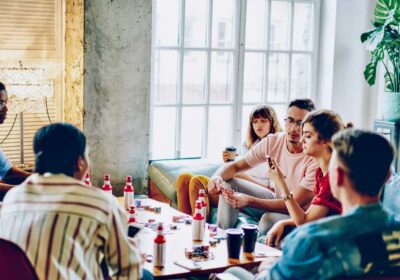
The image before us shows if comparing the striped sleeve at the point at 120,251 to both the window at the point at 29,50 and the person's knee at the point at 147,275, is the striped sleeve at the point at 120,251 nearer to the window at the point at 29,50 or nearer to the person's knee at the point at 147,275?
the person's knee at the point at 147,275

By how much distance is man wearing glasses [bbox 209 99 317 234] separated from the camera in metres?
3.79

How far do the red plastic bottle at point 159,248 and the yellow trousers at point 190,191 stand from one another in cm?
167

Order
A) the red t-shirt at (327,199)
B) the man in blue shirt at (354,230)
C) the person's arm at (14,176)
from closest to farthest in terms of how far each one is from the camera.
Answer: the man in blue shirt at (354,230)
the red t-shirt at (327,199)
the person's arm at (14,176)

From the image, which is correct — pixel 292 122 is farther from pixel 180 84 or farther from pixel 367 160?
pixel 367 160

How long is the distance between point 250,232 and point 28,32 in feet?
7.94

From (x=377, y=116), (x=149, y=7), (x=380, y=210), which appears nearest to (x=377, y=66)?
(x=377, y=116)

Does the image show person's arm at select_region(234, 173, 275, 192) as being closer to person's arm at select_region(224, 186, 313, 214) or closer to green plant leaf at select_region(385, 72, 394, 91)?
person's arm at select_region(224, 186, 313, 214)

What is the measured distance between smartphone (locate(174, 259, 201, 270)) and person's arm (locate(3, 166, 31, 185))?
163 centimetres

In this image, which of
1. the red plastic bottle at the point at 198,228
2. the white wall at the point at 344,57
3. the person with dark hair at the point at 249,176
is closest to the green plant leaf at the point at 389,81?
the white wall at the point at 344,57

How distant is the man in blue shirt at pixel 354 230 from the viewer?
185cm

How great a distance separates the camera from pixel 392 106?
211 inches

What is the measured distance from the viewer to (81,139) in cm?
209

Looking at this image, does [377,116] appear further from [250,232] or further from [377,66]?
[250,232]

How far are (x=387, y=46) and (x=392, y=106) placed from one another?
1.58 ft
